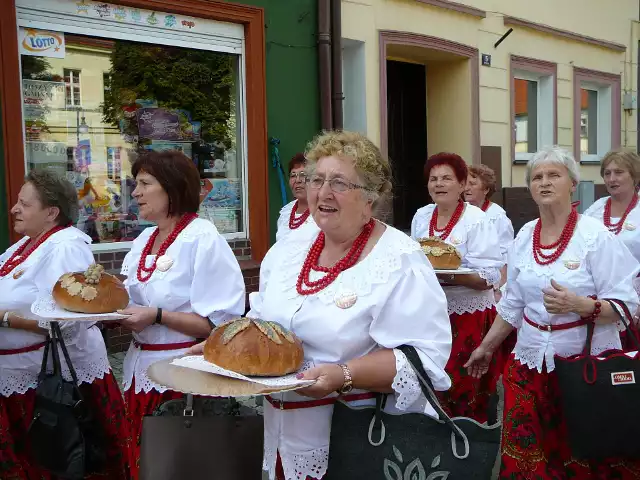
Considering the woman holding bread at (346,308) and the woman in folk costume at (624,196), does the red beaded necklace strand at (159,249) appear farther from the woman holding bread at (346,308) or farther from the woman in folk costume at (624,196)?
the woman in folk costume at (624,196)

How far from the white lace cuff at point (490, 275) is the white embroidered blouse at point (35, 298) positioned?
2.62m

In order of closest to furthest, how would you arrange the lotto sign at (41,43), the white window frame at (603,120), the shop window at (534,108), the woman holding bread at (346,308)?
the woman holding bread at (346,308) → the lotto sign at (41,43) → the shop window at (534,108) → the white window frame at (603,120)

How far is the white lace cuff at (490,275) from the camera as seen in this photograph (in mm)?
4988

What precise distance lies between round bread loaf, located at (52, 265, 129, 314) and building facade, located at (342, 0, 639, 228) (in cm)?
651

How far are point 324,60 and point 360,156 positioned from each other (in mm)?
6407

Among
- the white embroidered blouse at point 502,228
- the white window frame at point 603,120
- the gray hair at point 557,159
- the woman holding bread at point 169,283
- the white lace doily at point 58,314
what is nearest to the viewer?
the white lace doily at point 58,314

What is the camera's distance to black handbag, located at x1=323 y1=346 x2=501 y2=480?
2.14 m

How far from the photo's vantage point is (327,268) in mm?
2496

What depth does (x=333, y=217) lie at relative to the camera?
2463mm

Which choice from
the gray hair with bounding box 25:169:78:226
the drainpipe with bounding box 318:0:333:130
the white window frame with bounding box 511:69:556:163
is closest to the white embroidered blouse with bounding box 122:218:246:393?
the gray hair with bounding box 25:169:78:226

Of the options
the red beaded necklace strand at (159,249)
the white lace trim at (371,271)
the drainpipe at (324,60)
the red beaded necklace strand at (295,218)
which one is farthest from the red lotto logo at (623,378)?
the drainpipe at (324,60)

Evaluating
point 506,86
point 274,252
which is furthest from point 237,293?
point 506,86

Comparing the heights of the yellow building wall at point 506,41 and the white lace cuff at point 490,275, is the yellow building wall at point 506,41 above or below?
above

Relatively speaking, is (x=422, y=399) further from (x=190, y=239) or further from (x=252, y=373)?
(x=190, y=239)
